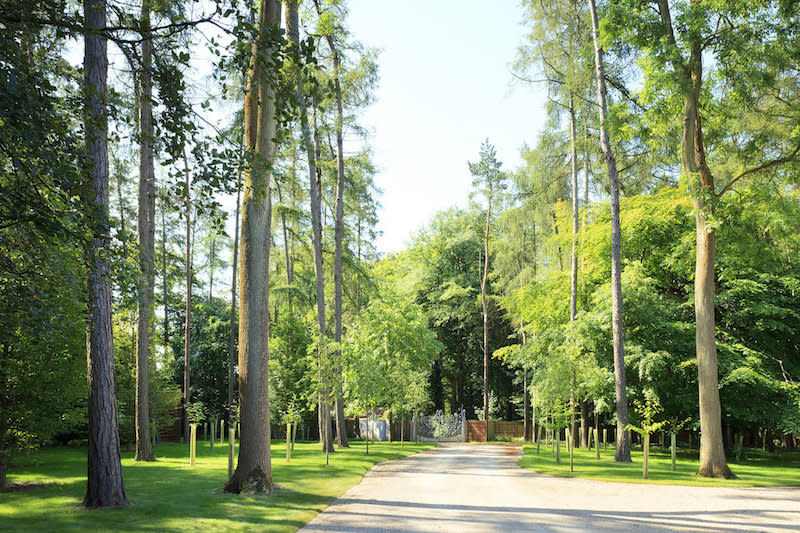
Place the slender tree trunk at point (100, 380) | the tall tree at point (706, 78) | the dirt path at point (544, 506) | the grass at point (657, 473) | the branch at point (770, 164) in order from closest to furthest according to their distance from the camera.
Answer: the dirt path at point (544, 506) → the slender tree trunk at point (100, 380) → the grass at point (657, 473) → the tall tree at point (706, 78) → the branch at point (770, 164)

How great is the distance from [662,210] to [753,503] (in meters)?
15.9

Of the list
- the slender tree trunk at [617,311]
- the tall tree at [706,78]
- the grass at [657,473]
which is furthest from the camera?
the slender tree trunk at [617,311]

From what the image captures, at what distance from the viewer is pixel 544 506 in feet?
32.1

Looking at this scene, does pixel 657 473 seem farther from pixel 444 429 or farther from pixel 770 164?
pixel 444 429

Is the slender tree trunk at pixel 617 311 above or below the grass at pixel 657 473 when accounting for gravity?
above

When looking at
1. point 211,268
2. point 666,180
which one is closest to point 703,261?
point 666,180

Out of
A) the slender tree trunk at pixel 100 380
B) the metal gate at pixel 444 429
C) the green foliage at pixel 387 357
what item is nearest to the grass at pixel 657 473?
the green foliage at pixel 387 357

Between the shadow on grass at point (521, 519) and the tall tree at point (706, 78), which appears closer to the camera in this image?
the shadow on grass at point (521, 519)

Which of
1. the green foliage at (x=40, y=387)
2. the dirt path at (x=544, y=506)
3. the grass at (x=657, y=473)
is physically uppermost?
the green foliage at (x=40, y=387)

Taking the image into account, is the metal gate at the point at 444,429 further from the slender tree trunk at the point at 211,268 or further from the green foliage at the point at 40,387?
the green foliage at the point at 40,387

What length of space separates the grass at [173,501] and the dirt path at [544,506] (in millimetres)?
617

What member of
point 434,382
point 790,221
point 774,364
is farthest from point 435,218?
point 790,221

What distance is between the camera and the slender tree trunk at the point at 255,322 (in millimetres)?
10453

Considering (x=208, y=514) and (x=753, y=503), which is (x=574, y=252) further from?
(x=208, y=514)
